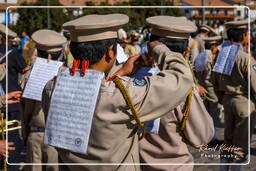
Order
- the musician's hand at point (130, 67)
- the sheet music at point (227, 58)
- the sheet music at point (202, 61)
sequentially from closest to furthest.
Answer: the musician's hand at point (130, 67)
the sheet music at point (227, 58)
the sheet music at point (202, 61)

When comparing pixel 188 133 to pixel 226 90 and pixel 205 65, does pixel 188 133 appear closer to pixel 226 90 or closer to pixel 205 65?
pixel 226 90

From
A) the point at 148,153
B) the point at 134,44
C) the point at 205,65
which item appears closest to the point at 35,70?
the point at 148,153

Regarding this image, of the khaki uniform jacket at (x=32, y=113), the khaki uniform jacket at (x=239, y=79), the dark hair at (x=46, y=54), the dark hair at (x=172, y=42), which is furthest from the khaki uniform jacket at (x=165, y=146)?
the khaki uniform jacket at (x=239, y=79)

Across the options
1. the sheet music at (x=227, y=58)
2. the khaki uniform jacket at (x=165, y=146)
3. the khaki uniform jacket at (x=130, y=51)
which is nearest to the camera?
the khaki uniform jacket at (x=165, y=146)

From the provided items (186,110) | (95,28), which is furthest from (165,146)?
(95,28)

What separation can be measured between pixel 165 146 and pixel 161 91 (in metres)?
0.79

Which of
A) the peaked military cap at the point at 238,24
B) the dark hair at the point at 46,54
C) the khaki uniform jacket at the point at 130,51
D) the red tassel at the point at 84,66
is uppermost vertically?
the red tassel at the point at 84,66

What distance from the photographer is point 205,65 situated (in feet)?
23.6

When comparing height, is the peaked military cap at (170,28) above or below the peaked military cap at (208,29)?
above

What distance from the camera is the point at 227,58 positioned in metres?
5.06

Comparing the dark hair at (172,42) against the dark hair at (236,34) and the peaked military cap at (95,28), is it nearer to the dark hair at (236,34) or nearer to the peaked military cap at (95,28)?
the peaked military cap at (95,28)

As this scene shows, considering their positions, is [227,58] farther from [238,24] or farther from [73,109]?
[73,109]

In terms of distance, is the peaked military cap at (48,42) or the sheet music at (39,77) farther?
the peaked military cap at (48,42)

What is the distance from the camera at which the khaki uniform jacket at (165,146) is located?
2.76 metres
